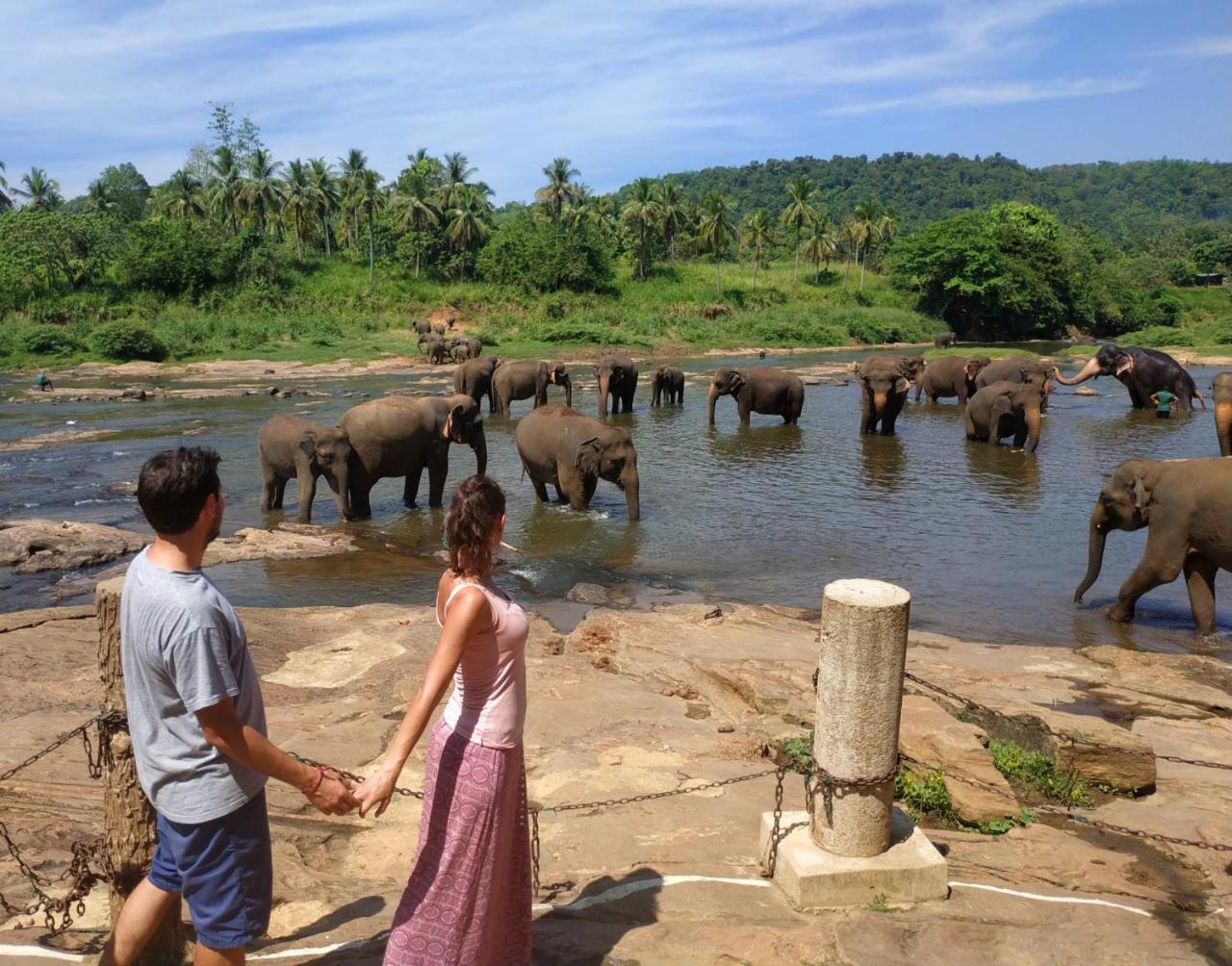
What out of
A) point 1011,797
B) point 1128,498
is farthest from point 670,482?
point 1011,797

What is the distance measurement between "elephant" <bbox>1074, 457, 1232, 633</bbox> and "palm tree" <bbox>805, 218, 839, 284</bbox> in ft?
222

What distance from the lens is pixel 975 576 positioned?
1335 cm

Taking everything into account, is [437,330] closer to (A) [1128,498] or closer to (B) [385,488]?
(B) [385,488]

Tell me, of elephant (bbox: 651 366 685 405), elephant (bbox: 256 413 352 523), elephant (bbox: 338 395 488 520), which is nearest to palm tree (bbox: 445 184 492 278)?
elephant (bbox: 651 366 685 405)

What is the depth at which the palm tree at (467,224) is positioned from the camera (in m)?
67.6

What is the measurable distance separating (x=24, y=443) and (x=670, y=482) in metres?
15.9

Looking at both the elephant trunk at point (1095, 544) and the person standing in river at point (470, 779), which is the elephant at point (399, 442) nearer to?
the elephant trunk at point (1095, 544)

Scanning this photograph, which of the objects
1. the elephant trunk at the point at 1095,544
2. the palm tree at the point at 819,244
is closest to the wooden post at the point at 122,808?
the elephant trunk at the point at 1095,544

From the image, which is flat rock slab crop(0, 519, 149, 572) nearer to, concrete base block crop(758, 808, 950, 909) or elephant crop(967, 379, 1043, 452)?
concrete base block crop(758, 808, 950, 909)

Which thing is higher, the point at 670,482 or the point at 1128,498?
the point at 1128,498

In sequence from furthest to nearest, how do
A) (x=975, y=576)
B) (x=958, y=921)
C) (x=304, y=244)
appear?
(x=304, y=244) < (x=975, y=576) < (x=958, y=921)

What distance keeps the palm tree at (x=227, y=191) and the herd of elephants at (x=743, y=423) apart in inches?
1818

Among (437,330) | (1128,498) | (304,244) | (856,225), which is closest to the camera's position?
(1128,498)

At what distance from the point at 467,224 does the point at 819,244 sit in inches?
990
